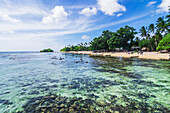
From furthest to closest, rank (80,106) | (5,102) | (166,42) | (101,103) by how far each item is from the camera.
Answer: (166,42)
(5,102)
(101,103)
(80,106)

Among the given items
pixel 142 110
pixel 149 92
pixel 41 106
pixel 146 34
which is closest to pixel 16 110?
pixel 41 106

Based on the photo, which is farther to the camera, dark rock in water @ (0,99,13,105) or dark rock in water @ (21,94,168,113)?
dark rock in water @ (0,99,13,105)

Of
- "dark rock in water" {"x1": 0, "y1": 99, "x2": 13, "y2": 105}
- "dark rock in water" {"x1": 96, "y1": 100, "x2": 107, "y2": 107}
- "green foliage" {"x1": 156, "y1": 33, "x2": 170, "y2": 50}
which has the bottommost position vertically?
"dark rock in water" {"x1": 96, "y1": 100, "x2": 107, "y2": 107}

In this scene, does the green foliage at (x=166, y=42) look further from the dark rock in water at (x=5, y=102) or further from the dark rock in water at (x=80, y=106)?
the dark rock in water at (x=5, y=102)

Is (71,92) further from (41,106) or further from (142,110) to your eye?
(142,110)

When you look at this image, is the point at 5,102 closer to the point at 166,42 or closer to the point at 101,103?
the point at 101,103

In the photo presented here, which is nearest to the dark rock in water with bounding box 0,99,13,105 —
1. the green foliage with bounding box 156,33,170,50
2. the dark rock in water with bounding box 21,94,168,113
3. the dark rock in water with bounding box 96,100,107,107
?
the dark rock in water with bounding box 21,94,168,113

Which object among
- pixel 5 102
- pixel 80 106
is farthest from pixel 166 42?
pixel 5 102

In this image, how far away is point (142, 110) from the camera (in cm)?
454

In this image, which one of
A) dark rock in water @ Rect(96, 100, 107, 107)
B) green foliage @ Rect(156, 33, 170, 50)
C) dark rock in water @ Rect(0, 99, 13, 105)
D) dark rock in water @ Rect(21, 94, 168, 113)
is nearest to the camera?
dark rock in water @ Rect(21, 94, 168, 113)

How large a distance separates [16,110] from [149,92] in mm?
8872

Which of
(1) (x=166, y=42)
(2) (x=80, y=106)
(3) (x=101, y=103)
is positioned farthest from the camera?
(1) (x=166, y=42)

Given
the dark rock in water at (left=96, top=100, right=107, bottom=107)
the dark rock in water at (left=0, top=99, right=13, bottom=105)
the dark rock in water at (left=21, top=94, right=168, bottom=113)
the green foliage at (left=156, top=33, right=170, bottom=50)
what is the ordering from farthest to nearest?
the green foliage at (left=156, top=33, right=170, bottom=50) < the dark rock in water at (left=0, top=99, right=13, bottom=105) < the dark rock in water at (left=96, top=100, right=107, bottom=107) < the dark rock in water at (left=21, top=94, right=168, bottom=113)

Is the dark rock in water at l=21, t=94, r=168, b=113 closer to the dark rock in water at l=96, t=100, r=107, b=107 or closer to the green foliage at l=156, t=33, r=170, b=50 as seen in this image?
the dark rock in water at l=96, t=100, r=107, b=107
